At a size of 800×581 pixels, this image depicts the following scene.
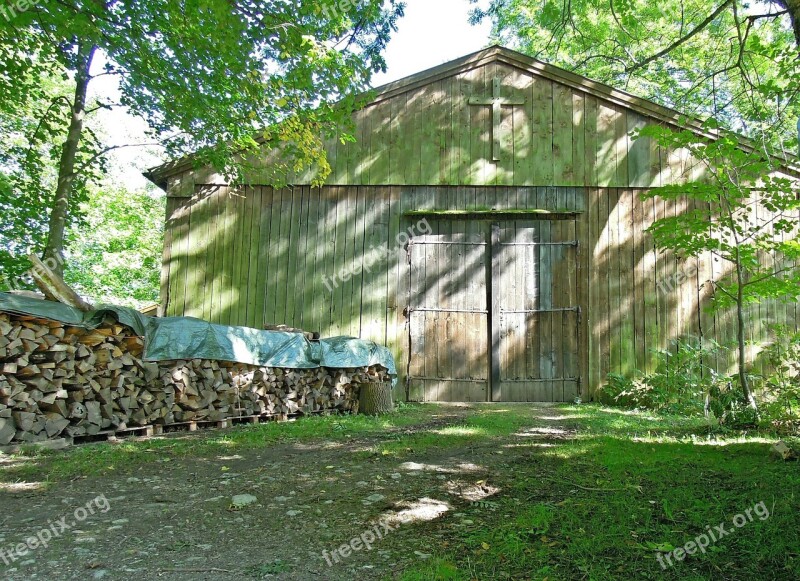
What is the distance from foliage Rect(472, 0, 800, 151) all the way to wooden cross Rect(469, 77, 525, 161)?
2.94 feet

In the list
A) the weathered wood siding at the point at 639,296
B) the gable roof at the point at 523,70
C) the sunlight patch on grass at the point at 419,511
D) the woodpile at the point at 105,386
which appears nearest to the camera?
the sunlight patch on grass at the point at 419,511

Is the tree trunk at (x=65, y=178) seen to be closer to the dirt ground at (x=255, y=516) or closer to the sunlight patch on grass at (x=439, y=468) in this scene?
the dirt ground at (x=255, y=516)

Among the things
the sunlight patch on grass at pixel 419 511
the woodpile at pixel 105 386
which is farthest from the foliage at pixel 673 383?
the sunlight patch on grass at pixel 419 511

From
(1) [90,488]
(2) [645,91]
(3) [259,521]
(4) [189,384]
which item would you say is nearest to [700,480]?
(3) [259,521]

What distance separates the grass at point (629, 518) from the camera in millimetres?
2088

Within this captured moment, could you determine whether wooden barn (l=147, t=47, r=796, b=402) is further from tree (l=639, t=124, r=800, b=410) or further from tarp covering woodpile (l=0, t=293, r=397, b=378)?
tree (l=639, t=124, r=800, b=410)

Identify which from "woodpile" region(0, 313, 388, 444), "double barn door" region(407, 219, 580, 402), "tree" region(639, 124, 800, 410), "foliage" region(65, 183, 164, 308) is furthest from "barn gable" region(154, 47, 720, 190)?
"foliage" region(65, 183, 164, 308)

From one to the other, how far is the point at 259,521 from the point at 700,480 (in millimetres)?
2601

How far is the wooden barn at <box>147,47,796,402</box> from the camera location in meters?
A: 7.95

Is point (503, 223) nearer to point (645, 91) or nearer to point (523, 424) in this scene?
point (523, 424)

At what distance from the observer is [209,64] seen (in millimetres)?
5855

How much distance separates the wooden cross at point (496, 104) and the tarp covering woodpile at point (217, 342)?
3702 mm

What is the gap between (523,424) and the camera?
5.77 metres

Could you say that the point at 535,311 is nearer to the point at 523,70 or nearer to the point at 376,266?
the point at 376,266
